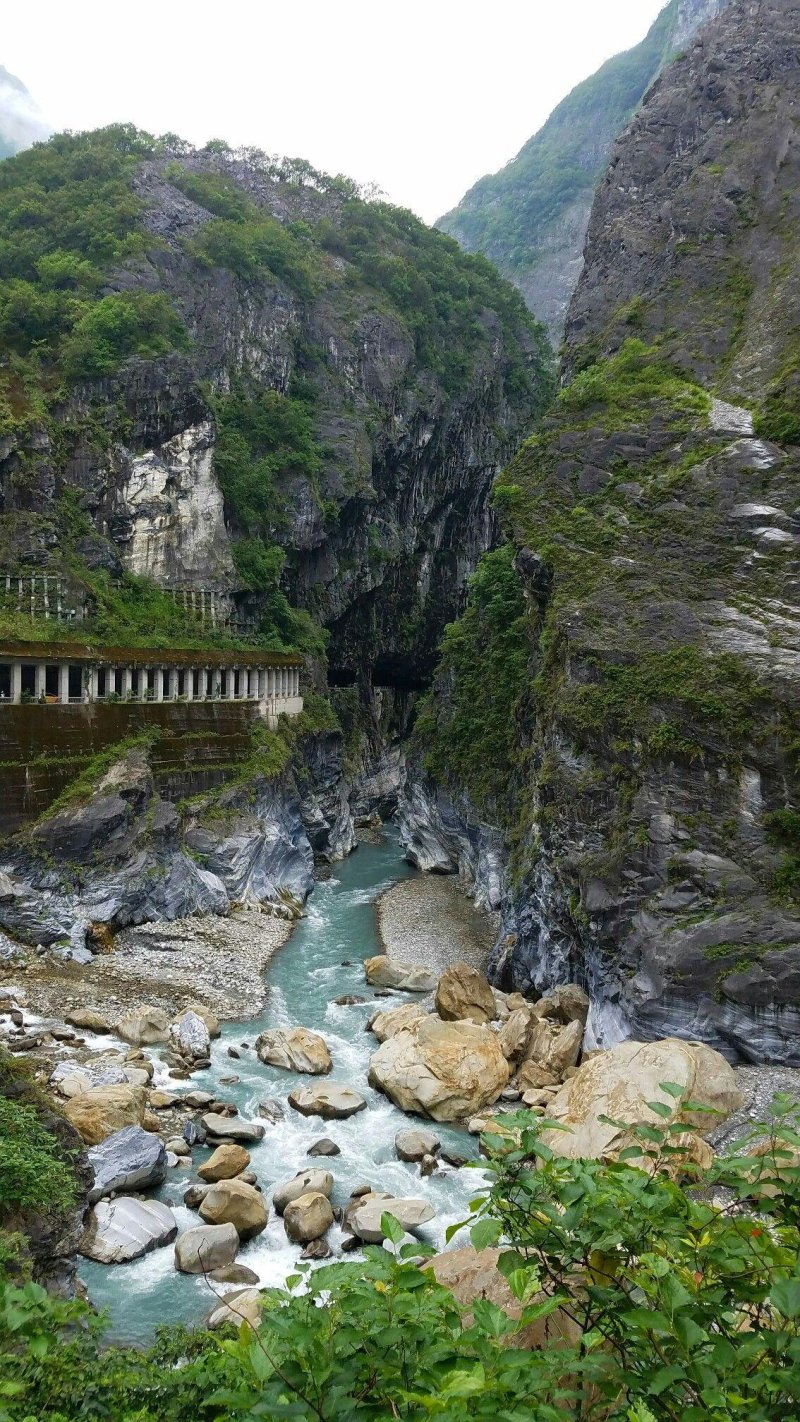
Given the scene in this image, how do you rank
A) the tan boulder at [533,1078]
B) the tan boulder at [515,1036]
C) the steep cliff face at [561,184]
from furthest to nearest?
the steep cliff face at [561,184] < the tan boulder at [515,1036] < the tan boulder at [533,1078]

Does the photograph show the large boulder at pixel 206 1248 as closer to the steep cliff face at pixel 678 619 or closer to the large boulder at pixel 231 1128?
the large boulder at pixel 231 1128

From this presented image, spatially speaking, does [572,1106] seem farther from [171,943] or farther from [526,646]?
[526,646]

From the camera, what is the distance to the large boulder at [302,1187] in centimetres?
1326

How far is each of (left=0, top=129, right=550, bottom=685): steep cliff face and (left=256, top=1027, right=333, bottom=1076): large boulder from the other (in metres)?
21.6

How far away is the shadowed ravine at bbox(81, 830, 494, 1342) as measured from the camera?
36.7 feet

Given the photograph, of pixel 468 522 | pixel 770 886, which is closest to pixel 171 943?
pixel 770 886

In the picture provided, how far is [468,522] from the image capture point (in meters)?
64.7

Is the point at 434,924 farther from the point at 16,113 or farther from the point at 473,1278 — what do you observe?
the point at 16,113

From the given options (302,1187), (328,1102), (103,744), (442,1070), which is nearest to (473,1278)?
(302,1187)

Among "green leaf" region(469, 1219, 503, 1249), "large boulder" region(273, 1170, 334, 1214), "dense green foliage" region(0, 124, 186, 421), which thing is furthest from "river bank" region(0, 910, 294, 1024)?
"dense green foliage" region(0, 124, 186, 421)

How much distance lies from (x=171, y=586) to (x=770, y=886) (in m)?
29.7

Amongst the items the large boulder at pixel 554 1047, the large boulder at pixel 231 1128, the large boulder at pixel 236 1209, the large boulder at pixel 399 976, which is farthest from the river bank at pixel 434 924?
the large boulder at pixel 236 1209

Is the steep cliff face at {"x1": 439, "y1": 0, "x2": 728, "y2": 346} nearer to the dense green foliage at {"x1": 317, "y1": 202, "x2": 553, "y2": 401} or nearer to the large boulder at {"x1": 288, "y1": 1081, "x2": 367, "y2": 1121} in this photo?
the dense green foliage at {"x1": 317, "y1": 202, "x2": 553, "y2": 401}

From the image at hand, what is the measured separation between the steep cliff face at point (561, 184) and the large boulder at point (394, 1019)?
92519 millimetres
